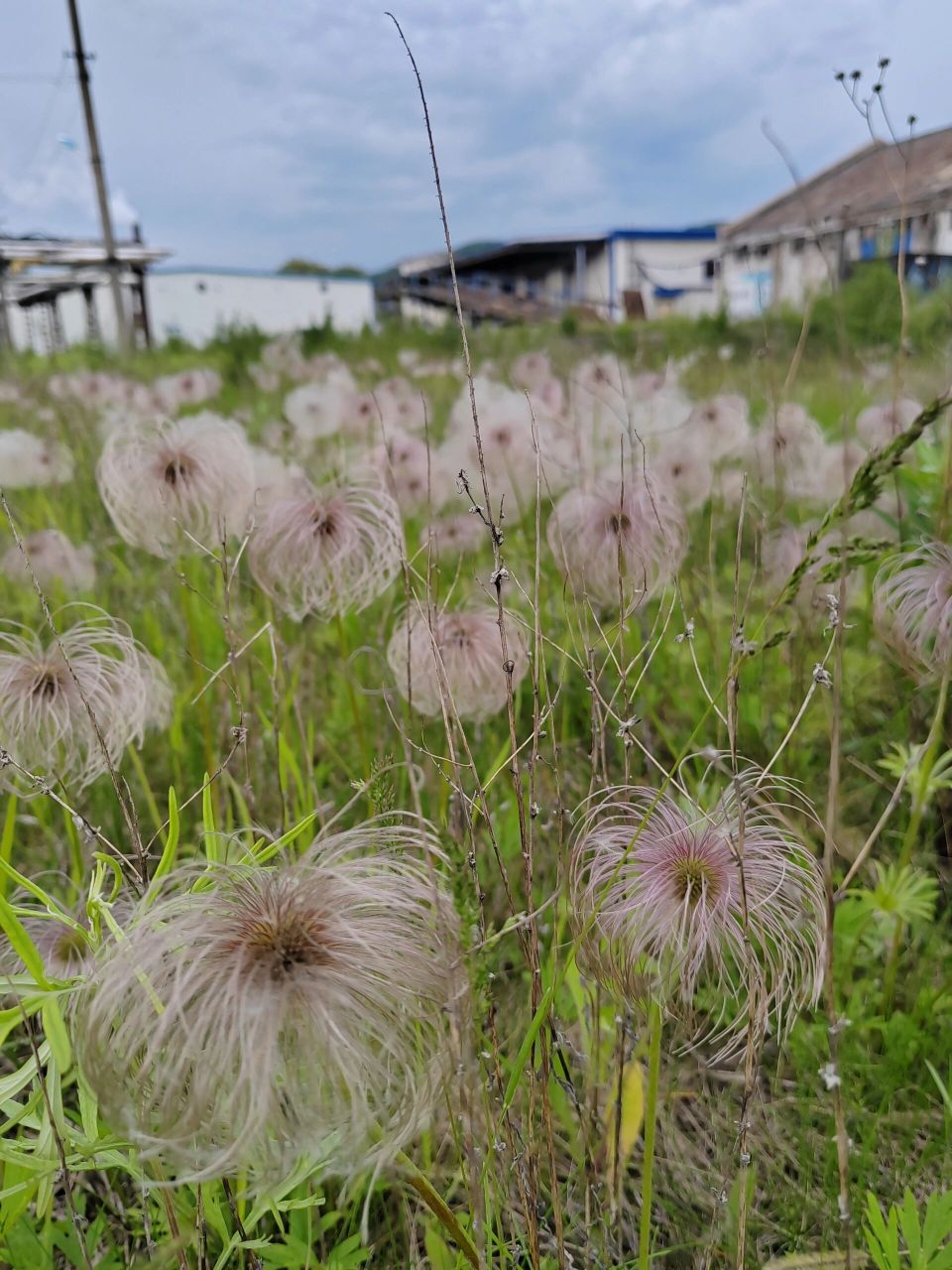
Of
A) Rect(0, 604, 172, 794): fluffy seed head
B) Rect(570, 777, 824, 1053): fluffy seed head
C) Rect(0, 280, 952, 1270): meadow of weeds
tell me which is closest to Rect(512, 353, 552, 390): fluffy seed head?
Rect(0, 280, 952, 1270): meadow of weeds

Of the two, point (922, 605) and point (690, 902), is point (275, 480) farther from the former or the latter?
point (690, 902)

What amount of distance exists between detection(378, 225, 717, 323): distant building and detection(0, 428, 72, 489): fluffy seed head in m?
22.3

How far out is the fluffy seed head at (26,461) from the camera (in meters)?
3.79

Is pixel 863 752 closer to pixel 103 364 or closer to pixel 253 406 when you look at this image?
pixel 253 406

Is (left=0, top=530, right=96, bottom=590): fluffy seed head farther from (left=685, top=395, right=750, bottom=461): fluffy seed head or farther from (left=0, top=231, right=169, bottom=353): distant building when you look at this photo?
(left=0, top=231, right=169, bottom=353): distant building

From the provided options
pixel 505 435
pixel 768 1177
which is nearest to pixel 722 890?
pixel 768 1177

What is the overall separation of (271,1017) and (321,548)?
1166mm

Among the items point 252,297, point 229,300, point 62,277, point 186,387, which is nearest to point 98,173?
point 62,277

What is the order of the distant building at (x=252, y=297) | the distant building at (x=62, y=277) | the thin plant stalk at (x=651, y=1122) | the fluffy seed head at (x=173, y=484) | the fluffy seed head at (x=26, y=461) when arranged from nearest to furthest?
the thin plant stalk at (x=651, y=1122) → the fluffy seed head at (x=173, y=484) → the fluffy seed head at (x=26, y=461) → the distant building at (x=62, y=277) → the distant building at (x=252, y=297)

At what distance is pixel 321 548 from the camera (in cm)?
176

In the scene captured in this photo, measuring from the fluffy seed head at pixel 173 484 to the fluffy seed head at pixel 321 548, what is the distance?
0.37 ft

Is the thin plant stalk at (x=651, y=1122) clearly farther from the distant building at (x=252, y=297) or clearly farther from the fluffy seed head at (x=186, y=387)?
the distant building at (x=252, y=297)

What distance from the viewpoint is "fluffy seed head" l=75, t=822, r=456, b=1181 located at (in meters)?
0.70

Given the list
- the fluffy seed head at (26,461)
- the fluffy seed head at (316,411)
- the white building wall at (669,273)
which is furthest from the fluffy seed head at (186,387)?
the white building wall at (669,273)
